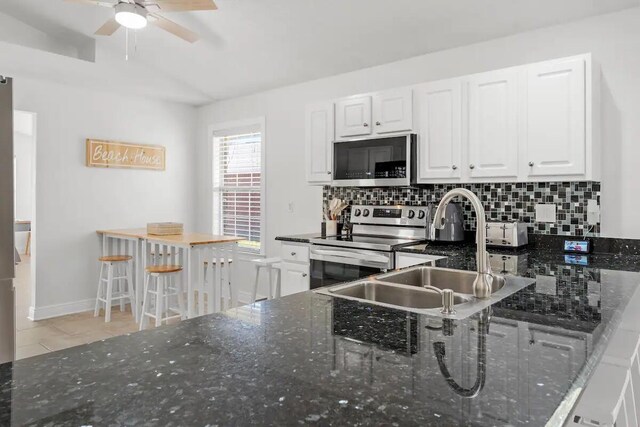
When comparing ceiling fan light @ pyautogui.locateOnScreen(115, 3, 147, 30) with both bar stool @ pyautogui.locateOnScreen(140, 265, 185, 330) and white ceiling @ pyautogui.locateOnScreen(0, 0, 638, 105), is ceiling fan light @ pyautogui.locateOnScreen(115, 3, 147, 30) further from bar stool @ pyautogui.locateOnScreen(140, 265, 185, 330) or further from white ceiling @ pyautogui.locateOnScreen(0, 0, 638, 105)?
bar stool @ pyautogui.locateOnScreen(140, 265, 185, 330)

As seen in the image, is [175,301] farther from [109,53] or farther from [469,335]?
[469,335]

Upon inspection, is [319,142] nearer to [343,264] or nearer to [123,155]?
[343,264]

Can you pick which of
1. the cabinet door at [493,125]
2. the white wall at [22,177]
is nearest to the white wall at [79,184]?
the cabinet door at [493,125]

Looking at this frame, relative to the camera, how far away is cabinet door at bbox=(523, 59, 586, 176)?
271 centimetres

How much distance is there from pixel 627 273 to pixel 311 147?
270cm

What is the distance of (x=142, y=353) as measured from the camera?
0.93m

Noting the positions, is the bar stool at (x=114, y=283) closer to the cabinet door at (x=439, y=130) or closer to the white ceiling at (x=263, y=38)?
the white ceiling at (x=263, y=38)

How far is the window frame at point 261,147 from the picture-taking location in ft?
16.6

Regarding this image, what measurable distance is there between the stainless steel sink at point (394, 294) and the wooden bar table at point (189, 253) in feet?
7.63

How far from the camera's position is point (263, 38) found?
3.95 metres

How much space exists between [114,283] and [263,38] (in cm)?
316

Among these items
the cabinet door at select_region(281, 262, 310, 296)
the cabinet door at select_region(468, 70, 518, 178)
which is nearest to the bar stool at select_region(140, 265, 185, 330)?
the cabinet door at select_region(281, 262, 310, 296)

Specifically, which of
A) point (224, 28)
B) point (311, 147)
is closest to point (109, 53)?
point (224, 28)

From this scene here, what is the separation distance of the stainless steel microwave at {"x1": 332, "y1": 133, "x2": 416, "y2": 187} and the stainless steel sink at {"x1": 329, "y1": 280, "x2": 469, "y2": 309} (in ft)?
5.77
